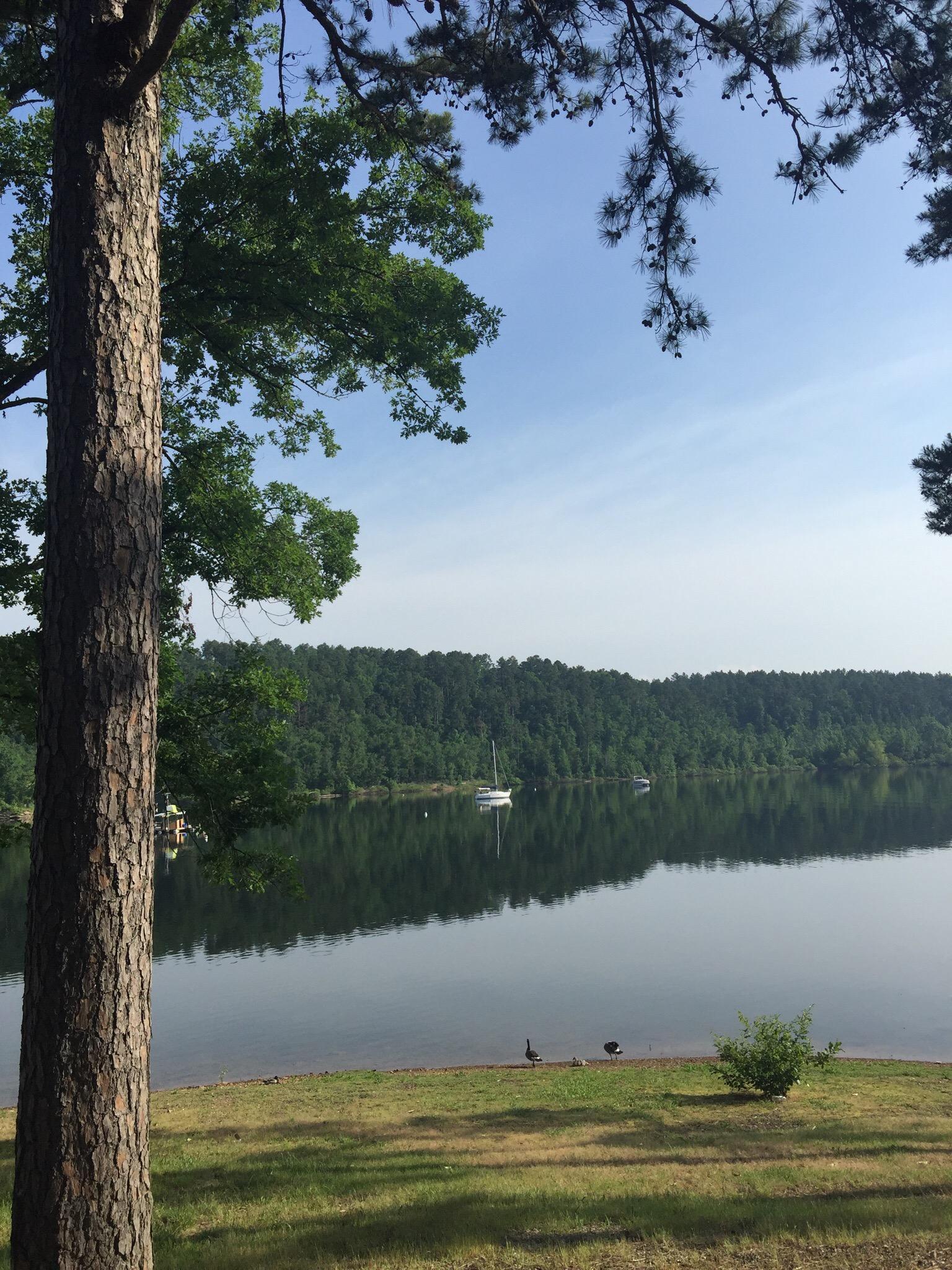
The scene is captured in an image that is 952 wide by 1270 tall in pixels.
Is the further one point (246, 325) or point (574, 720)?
point (574, 720)

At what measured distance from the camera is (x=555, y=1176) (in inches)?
316

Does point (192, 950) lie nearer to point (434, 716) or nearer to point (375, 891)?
point (375, 891)

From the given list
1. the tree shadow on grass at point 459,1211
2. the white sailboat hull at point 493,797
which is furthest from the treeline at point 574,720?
the tree shadow on grass at point 459,1211

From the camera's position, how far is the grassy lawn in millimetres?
5707

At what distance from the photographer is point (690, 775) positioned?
14088cm

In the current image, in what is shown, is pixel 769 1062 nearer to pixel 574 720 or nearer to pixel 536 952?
pixel 536 952

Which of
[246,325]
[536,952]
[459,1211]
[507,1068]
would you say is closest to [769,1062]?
[507,1068]

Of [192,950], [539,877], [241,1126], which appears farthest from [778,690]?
[241,1126]

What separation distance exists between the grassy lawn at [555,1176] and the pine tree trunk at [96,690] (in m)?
2.63

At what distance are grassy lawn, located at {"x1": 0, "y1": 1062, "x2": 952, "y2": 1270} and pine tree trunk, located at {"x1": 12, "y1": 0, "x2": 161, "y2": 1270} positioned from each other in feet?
8.64

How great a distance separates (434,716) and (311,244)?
123681mm

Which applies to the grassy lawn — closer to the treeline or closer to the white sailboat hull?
the white sailboat hull

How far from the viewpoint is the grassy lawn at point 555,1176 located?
225 inches

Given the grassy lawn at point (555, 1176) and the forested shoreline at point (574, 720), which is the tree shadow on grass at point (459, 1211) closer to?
the grassy lawn at point (555, 1176)
